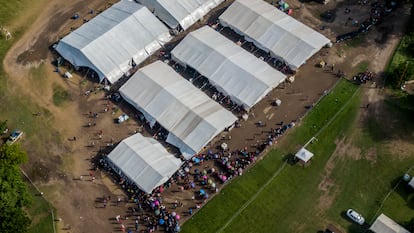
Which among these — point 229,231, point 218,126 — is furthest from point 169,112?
point 229,231

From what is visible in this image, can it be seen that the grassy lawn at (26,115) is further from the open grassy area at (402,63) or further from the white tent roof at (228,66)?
the open grassy area at (402,63)

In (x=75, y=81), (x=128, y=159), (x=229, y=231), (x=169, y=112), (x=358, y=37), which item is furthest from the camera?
(x=358, y=37)

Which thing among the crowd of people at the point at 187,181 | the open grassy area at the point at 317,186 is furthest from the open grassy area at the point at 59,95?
the open grassy area at the point at 317,186

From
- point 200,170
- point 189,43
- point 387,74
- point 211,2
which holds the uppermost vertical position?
point 387,74

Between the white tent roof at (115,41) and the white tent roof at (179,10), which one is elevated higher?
the white tent roof at (179,10)

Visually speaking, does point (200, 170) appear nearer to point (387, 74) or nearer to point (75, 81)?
point (75, 81)

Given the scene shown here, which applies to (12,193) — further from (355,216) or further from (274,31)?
(274,31)
